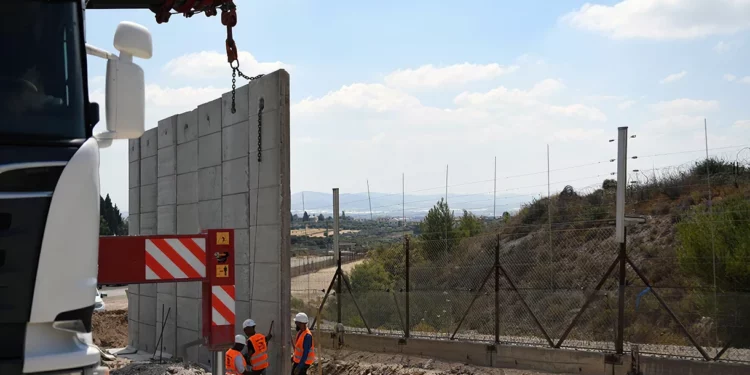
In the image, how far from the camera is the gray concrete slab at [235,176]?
32.9 ft

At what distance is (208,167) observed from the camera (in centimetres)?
1112

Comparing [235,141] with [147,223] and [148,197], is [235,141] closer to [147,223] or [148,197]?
[148,197]

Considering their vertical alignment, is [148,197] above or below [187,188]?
below

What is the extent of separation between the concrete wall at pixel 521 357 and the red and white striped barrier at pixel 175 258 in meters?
5.45

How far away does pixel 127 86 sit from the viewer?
432 cm

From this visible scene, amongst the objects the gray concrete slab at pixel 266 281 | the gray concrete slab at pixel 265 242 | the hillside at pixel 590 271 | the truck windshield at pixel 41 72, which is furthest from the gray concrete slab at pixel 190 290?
the truck windshield at pixel 41 72

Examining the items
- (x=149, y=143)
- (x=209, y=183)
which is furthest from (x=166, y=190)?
(x=209, y=183)

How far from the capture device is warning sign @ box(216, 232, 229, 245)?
607 cm

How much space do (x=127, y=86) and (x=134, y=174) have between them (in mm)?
11234

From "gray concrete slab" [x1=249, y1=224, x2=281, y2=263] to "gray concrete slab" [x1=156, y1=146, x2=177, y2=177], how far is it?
3.53 metres

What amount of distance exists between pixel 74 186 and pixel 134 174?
11.6 metres

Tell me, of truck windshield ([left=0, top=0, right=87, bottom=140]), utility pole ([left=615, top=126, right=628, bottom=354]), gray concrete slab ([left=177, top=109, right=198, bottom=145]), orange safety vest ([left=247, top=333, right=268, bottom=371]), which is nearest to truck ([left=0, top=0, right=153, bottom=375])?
→ truck windshield ([left=0, top=0, right=87, bottom=140])

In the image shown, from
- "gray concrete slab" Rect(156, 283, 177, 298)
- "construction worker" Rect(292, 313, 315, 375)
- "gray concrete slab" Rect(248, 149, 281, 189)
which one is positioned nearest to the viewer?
"gray concrete slab" Rect(248, 149, 281, 189)

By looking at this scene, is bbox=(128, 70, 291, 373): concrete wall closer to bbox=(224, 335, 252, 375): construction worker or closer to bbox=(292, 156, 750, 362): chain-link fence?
bbox=(224, 335, 252, 375): construction worker
